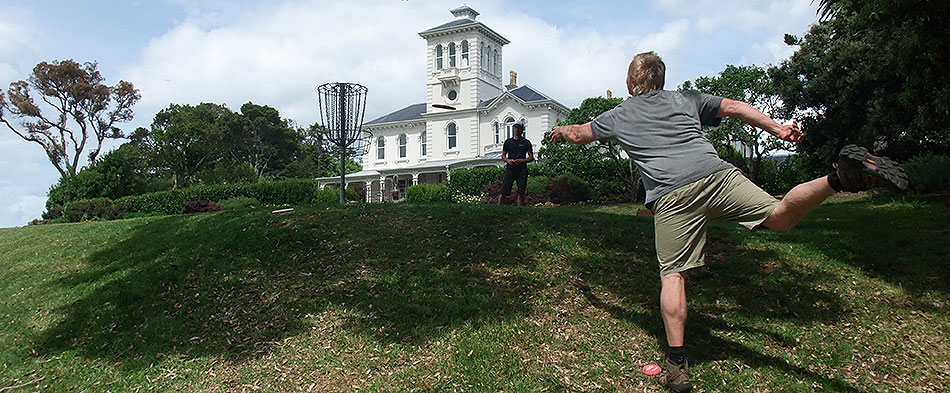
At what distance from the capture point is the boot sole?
3037 millimetres

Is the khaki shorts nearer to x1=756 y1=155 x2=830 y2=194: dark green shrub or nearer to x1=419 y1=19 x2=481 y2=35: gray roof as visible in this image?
x1=756 y1=155 x2=830 y2=194: dark green shrub

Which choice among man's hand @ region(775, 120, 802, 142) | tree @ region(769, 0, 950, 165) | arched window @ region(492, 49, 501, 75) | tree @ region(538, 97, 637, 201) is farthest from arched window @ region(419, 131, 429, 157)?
man's hand @ region(775, 120, 802, 142)

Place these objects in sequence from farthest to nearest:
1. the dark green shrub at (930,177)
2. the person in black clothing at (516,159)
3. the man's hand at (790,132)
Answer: the dark green shrub at (930,177)
the person in black clothing at (516,159)
the man's hand at (790,132)

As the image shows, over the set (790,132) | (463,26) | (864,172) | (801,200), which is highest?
(463,26)

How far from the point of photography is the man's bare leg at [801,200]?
11.0 ft

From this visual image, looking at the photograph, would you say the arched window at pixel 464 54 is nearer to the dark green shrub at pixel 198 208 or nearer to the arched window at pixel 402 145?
the arched window at pixel 402 145

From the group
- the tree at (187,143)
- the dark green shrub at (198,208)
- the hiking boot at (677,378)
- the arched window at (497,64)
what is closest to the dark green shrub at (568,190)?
the dark green shrub at (198,208)

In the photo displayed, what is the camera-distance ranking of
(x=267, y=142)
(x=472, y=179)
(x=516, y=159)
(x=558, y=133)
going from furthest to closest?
(x=267, y=142) < (x=472, y=179) < (x=516, y=159) < (x=558, y=133)

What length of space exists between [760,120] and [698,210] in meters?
0.65

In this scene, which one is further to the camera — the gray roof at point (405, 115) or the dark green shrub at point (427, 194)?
the gray roof at point (405, 115)

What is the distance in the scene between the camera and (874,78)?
12953 mm

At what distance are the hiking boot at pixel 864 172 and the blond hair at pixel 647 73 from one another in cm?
119

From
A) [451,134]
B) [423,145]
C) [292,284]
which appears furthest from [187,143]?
[292,284]

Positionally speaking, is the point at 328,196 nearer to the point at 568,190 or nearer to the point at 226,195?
the point at 226,195
